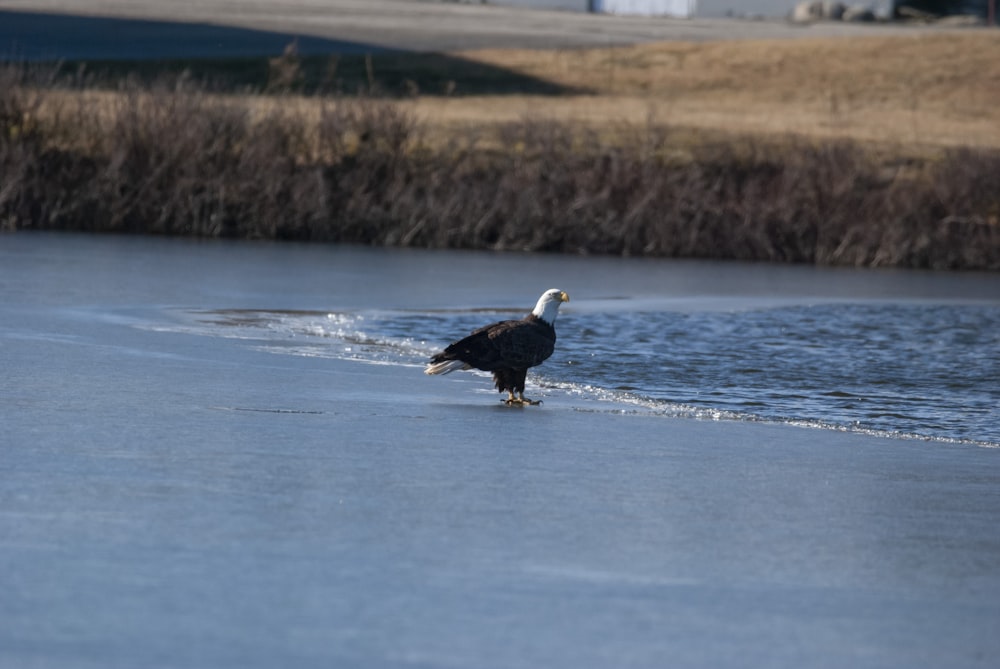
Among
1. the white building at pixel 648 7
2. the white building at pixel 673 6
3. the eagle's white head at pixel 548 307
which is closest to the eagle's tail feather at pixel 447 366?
the eagle's white head at pixel 548 307

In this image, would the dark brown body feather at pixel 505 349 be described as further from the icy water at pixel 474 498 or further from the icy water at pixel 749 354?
the icy water at pixel 749 354

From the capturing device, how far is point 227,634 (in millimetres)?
5449

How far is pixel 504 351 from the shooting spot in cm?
1101

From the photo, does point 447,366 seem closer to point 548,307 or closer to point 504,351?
point 504,351

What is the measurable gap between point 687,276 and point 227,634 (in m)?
19.3

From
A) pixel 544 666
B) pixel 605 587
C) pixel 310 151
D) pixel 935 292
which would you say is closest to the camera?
pixel 544 666

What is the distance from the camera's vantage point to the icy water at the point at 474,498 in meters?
5.63

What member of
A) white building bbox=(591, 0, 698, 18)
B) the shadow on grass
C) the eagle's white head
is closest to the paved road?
the shadow on grass

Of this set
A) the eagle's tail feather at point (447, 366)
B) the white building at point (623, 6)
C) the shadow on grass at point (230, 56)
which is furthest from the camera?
the white building at point (623, 6)

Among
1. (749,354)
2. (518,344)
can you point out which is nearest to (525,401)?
(518,344)

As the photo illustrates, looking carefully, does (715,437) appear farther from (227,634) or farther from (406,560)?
(227,634)

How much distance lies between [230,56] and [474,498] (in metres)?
40.8

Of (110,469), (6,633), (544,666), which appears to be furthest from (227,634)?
(110,469)

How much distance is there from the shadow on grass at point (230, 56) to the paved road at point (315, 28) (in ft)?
0.23
